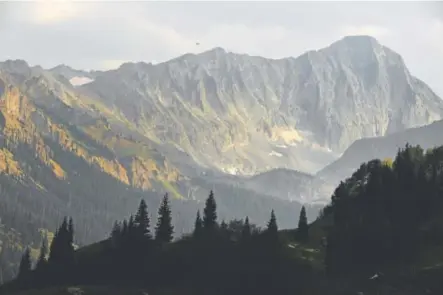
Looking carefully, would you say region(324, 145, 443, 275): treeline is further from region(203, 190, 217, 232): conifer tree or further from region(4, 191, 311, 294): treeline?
region(203, 190, 217, 232): conifer tree

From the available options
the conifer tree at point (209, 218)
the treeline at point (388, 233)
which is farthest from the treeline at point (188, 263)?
the treeline at point (388, 233)

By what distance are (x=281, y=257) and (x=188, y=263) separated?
22412 millimetres

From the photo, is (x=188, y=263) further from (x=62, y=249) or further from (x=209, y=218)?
(x=62, y=249)

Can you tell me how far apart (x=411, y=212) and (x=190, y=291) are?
61513mm

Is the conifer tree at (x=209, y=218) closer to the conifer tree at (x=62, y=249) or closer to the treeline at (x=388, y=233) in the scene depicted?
the treeline at (x=388, y=233)

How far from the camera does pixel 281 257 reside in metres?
172

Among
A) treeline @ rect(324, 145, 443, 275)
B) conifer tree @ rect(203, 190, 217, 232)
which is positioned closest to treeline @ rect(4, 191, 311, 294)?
conifer tree @ rect(203, 190, 217, 232)

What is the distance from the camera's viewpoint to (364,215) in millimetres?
185125

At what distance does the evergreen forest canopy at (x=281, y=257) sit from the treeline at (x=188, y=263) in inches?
9.3

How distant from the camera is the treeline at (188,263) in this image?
539 ft

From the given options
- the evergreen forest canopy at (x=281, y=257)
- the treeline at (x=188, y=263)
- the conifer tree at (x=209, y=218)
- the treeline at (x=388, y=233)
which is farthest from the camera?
the conifer tree at (x=209, y=218)

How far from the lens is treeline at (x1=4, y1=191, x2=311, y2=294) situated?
16425 centimetres

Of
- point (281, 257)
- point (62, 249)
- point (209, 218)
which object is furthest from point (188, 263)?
point (62, 249)

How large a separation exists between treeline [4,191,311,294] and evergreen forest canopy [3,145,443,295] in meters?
0.24
